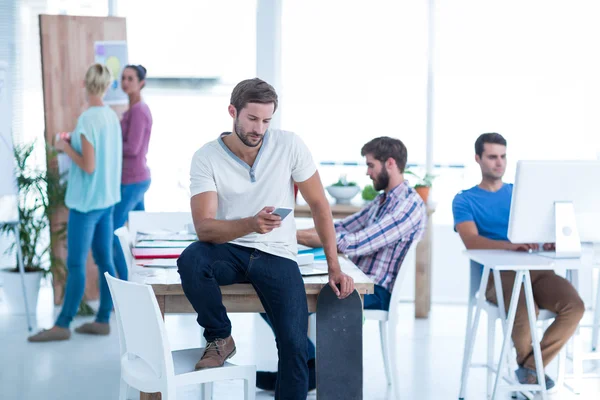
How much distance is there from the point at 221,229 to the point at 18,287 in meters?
2.85

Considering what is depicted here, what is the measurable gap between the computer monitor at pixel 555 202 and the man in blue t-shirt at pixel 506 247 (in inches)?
10.3

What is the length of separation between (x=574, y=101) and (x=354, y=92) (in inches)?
62.5

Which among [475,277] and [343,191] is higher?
[343,191]

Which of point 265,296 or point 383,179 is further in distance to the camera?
point 383,179

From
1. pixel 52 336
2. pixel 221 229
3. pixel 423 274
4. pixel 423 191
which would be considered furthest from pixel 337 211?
pixel 221 229

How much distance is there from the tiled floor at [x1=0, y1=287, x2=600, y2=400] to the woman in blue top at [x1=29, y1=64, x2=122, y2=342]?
252mm

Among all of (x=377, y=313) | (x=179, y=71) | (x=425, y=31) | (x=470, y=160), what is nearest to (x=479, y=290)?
(x=377, y=313)

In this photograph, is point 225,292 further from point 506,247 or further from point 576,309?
point 576,309

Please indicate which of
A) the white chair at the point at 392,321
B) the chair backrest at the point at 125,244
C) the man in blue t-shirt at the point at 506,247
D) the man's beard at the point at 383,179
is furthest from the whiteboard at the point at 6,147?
the man in blue t-shirt at the point at 506,247

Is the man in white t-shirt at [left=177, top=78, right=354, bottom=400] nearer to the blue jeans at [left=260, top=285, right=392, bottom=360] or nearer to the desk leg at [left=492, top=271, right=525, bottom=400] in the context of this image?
the blue jeans at [left=260, top=285, right=392, bottom=360]

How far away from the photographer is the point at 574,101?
554 centimetres

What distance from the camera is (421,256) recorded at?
5109mm

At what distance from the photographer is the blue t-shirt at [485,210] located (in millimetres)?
3836

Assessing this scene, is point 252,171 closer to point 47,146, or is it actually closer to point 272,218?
point 272,218
